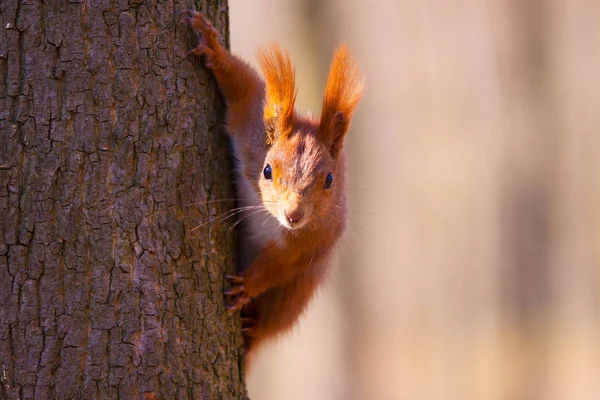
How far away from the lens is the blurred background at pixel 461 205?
21.5 ft

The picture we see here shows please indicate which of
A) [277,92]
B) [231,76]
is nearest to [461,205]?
[277,92]

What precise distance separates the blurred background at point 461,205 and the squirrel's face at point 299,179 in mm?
3627

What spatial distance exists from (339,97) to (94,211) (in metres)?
0.97

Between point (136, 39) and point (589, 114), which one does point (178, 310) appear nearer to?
point (136, 39)

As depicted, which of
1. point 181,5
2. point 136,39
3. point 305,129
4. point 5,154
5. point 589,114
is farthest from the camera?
point 589,114

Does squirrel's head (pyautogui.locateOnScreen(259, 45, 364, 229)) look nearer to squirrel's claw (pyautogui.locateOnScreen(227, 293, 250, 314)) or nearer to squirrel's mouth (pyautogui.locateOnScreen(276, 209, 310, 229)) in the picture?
squirrel's mouth (pyautogui.locateOnScreen(276, 209, 310, 229))

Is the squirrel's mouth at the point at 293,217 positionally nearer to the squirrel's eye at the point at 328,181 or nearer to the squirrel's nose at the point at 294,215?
the squirrel's nose at the point at 294,215

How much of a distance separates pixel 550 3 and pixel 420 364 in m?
3.29

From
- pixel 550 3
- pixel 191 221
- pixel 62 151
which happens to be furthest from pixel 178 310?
pixel 550 3

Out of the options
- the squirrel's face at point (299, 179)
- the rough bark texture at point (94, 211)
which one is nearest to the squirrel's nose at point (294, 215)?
the squirrel's face at point (299, 179)

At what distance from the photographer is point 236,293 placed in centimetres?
250

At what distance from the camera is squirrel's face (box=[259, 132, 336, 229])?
8.43 ft

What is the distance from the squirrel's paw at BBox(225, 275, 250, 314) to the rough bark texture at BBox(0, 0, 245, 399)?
Answer: 16cm

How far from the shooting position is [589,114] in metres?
6.57
